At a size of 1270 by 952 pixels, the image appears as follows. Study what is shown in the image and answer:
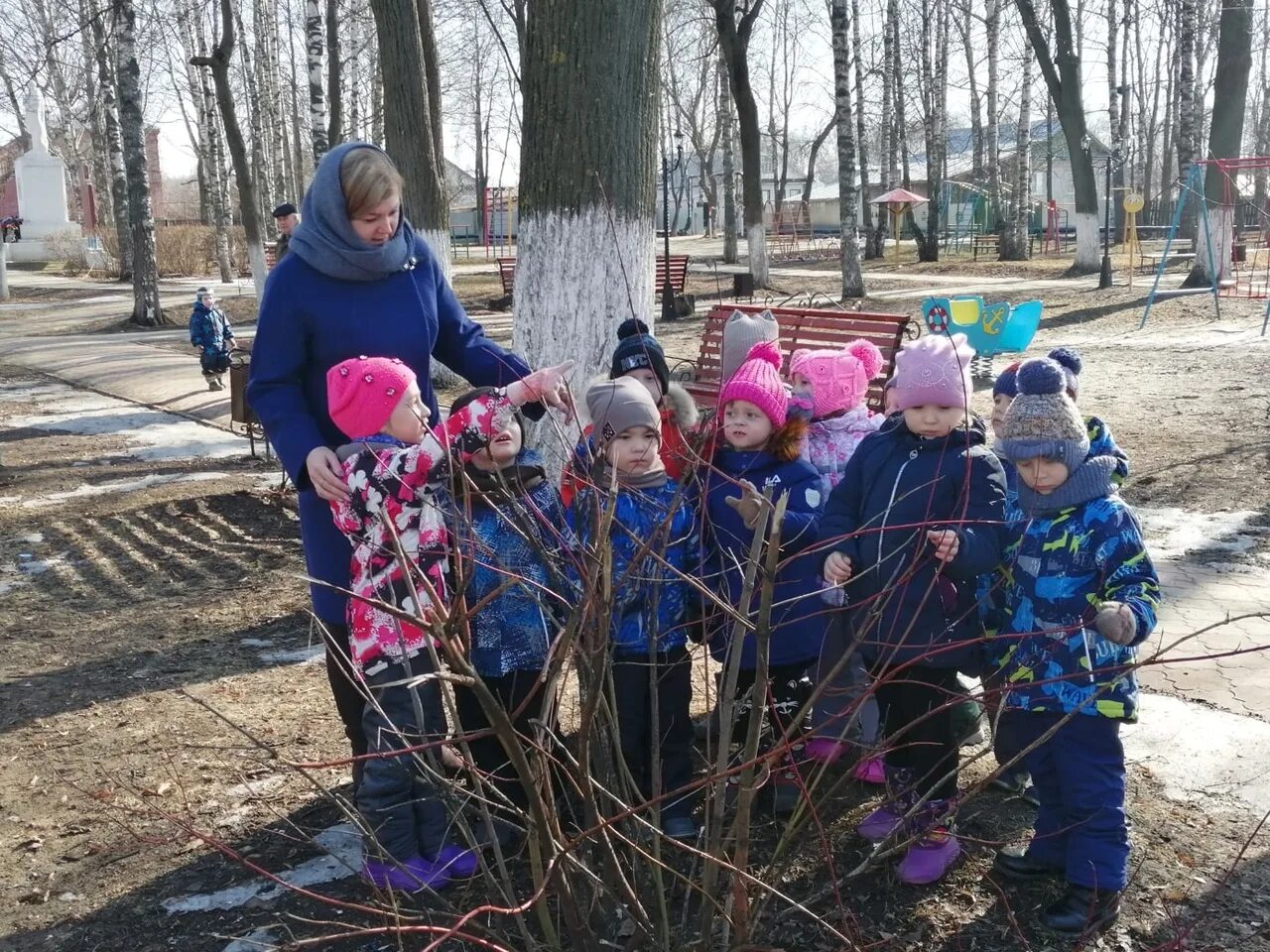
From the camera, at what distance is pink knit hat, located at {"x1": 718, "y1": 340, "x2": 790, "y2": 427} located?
2844mm

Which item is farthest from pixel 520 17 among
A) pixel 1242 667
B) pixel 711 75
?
pixel 711 75

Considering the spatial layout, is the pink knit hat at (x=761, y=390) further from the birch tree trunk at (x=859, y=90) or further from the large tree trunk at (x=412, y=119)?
the birch tree trunk at (x=859, y=90)

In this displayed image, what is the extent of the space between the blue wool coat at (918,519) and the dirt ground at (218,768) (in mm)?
406

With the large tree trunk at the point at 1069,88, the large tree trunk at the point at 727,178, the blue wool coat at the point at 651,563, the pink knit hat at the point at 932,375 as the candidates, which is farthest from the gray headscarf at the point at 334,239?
the large tree trunk at the point at 727,178

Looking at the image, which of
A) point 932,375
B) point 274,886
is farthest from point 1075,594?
point 274,886

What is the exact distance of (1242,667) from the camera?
12.5 feet

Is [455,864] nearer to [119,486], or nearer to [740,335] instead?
[740,335]

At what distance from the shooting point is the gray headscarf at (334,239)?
257 cm

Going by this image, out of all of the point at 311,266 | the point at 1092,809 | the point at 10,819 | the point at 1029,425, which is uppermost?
the point at 311,266

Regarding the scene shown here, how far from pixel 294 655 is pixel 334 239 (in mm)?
2060

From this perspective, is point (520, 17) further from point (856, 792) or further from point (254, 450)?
point (856, 792)

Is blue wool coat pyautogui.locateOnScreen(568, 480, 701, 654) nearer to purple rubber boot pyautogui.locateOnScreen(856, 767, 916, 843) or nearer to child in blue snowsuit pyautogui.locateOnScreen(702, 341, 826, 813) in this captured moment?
child in blue snowsuit pyautogui.locateOnScreen(702, 341, 826, 813)

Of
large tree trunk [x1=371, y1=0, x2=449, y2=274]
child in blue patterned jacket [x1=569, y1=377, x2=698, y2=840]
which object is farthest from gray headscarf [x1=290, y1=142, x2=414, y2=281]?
large tree trunk [x1=371, y1=0, x2=449, y2=274]

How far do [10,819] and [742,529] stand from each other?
202 cm
